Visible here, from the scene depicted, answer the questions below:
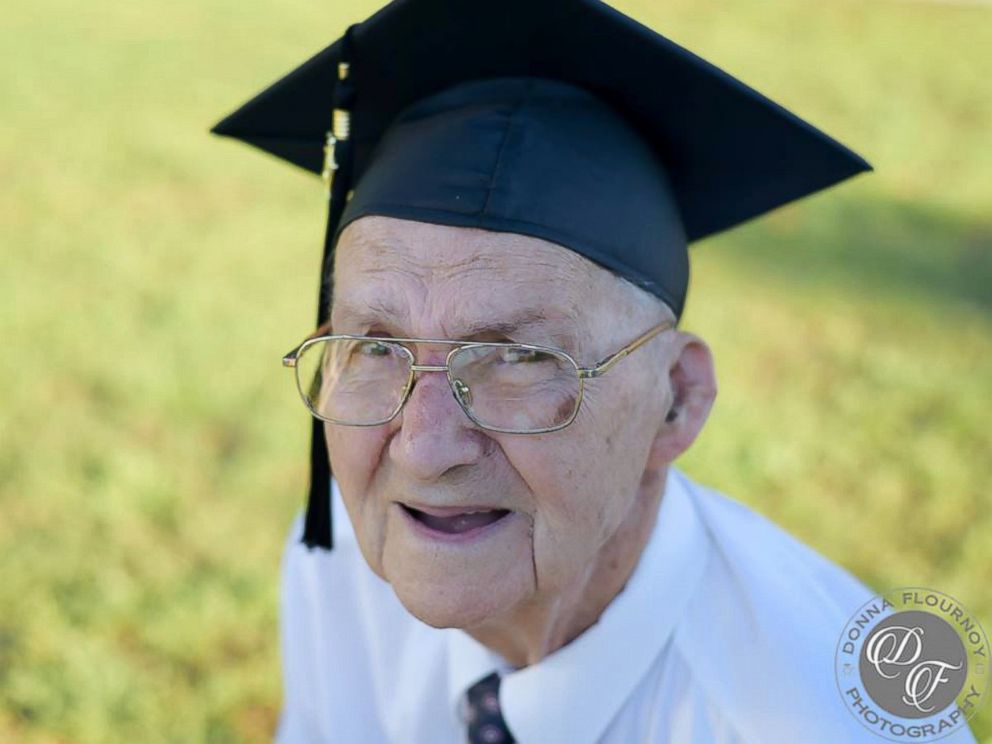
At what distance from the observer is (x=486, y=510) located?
6.68 ft

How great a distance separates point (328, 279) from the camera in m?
2.37

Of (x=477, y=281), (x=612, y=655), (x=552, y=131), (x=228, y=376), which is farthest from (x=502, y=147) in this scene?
(x=228, y=376)

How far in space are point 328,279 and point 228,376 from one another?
339 centimetres

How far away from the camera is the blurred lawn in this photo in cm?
394

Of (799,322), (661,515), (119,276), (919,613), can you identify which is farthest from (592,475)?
(119,276)

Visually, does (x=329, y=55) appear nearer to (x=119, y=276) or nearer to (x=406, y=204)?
(x=406, y=204)

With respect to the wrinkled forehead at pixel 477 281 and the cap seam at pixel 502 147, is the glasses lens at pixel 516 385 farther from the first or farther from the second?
the cap seam at pixel 502 147

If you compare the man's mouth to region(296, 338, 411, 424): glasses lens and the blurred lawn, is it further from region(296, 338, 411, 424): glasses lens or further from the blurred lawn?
the blurred lawn

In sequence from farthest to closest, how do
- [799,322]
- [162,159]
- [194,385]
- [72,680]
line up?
[162,159], [799,322], [194,385], [72,680]

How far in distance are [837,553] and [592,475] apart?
2667 millimetres

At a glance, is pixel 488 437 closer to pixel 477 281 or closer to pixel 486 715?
pixel 477 281

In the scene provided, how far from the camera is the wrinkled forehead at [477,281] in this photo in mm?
1967

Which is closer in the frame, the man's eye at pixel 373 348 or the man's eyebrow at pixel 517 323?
the man's eyebrow at pixel 517 323

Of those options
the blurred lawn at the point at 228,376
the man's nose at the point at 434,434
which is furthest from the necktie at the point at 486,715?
the blurred lawn at the point at 228,376
